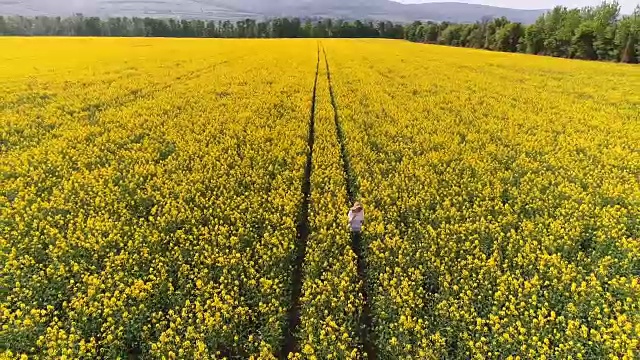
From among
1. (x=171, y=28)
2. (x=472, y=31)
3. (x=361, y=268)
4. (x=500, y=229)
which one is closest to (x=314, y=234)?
(x=361, y=268)

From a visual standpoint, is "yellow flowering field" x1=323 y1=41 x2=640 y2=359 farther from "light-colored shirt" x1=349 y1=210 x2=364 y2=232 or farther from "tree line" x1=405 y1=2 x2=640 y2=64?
"tree line" x1=405 y1=2 x2=640 y2=64

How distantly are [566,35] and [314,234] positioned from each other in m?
70.3

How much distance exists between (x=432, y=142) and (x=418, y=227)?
6.71m

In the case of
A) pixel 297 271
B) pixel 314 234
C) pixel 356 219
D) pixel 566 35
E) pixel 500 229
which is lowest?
pixel 297 271

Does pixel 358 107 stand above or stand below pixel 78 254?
above

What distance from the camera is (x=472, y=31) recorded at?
3211 inches

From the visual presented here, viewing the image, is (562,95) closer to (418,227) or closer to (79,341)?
(418,227)

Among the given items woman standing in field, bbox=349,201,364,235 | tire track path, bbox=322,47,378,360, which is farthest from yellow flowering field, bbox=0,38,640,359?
woman standing in field, bbox=349,201,364,235

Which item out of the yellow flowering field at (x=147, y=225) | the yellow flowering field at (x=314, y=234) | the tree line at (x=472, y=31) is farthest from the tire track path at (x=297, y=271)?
the tree line at (x=472, y=31)

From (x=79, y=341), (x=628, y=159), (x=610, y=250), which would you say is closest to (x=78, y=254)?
(x=79, y=341)

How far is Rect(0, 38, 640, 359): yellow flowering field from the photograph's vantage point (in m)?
6.70

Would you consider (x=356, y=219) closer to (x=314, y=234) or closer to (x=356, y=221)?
(x=356, y=221)

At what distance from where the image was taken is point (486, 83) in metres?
29.4

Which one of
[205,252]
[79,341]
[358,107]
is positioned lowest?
[79,341]
